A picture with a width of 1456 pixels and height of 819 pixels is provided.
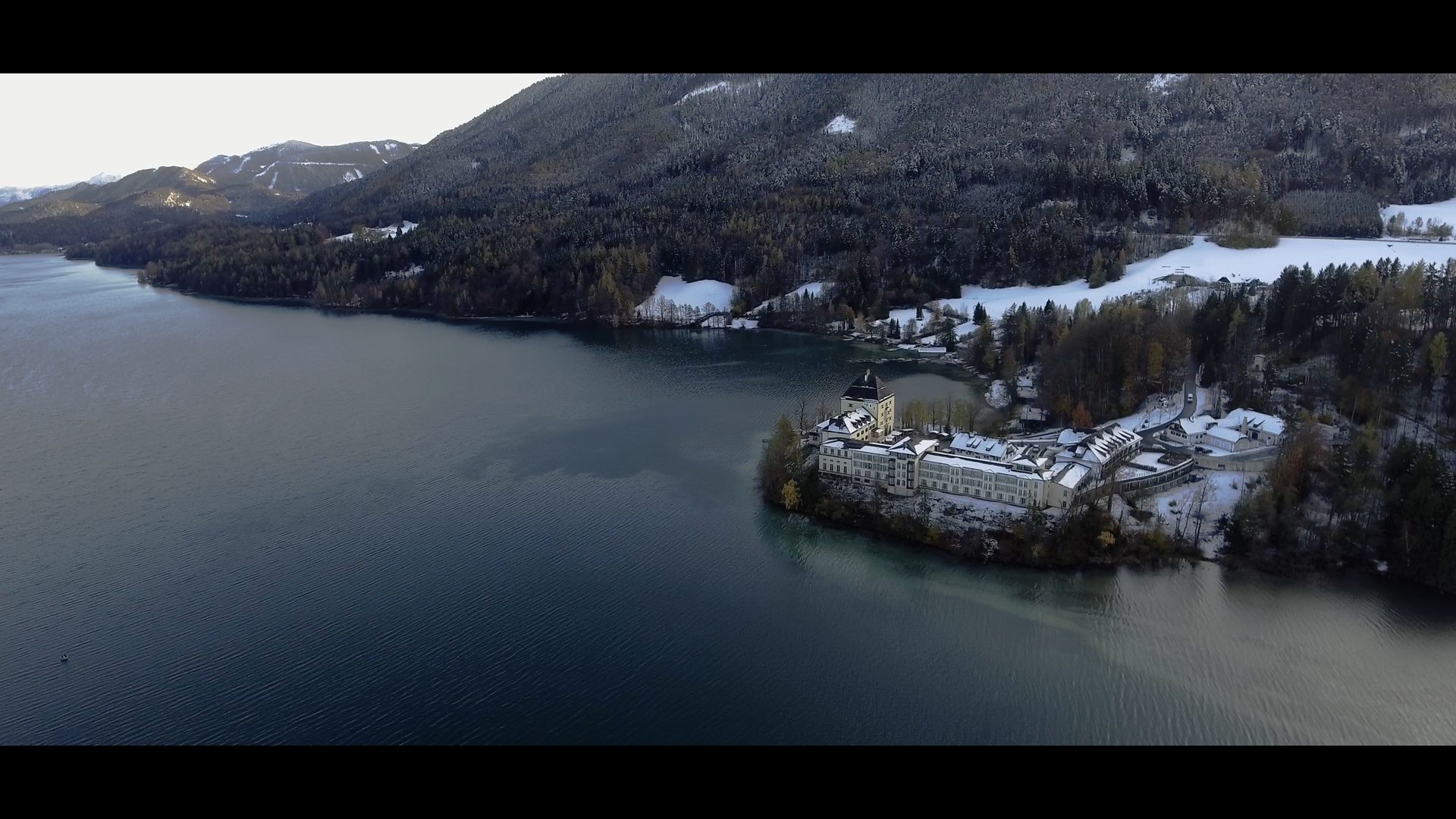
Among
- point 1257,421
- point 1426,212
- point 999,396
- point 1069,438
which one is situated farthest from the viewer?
point 1426,212

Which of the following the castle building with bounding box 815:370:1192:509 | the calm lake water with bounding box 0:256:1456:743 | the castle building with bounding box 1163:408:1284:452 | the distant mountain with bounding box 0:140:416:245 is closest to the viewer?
the calm lake water with bounding box 0:256:1456:743

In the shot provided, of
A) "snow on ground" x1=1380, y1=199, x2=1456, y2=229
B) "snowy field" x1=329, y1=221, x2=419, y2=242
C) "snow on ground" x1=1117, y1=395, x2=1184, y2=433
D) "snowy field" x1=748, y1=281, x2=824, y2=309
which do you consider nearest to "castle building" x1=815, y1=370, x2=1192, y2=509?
"snow on ground" x1=1117, y1=395, x2=1184, y2=433

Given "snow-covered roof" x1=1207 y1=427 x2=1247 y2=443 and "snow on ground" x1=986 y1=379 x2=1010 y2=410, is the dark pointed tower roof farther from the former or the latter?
"snow-covered roof" x1=1207 y1=427 x2=1247 y2=443

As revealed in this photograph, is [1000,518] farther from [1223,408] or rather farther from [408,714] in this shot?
Result: [408,714]

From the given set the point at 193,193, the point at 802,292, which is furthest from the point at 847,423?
the point at 193,193

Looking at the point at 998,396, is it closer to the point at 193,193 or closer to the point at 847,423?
the point at 847,423
